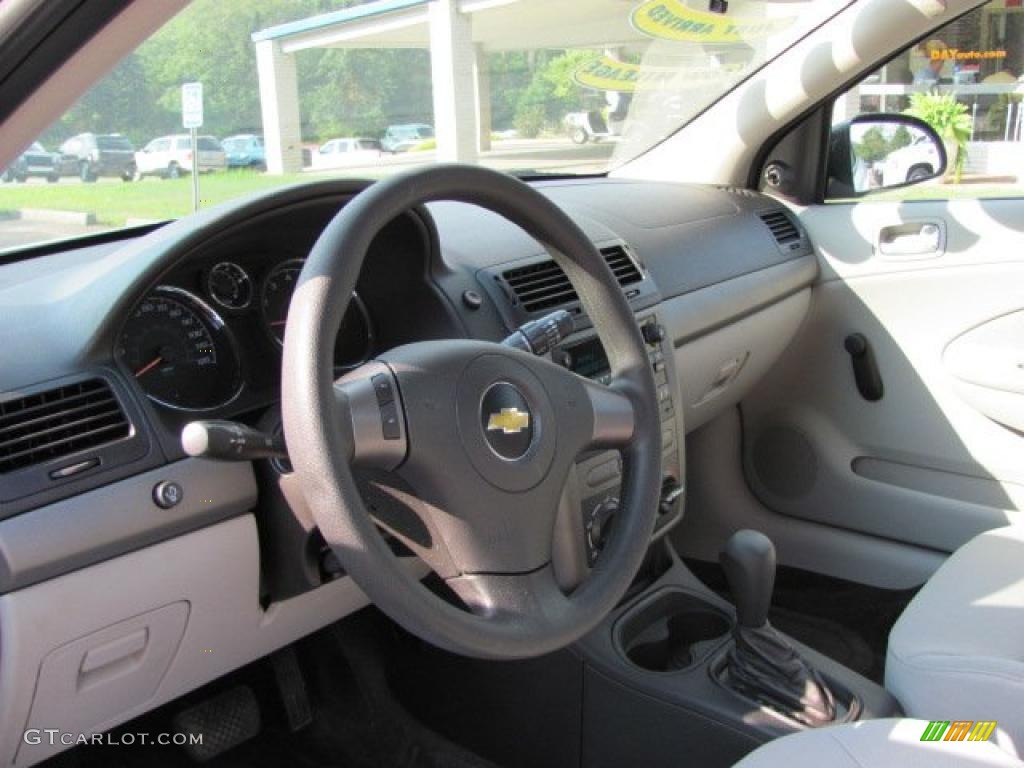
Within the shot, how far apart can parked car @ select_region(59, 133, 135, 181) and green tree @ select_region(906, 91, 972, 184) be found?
221 centimetres

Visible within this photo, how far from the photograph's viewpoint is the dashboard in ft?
4.82

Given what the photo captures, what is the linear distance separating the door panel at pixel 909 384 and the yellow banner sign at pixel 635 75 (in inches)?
20.7

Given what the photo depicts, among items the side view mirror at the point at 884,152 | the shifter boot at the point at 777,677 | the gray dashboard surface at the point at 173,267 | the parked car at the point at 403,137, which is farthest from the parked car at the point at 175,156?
the side view mirror at the point at 884,152

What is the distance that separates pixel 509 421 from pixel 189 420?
574mm

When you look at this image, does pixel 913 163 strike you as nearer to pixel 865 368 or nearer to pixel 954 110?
pixel 954 110

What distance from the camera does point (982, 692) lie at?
5.55 feet

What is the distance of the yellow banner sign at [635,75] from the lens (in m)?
3.03

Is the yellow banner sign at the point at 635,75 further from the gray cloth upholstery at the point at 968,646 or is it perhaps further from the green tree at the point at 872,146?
the gray cloth upholstery at the point at 968,646

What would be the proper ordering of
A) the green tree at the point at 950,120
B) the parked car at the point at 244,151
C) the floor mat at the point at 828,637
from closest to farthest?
1. the parked car at the point at 244,151
2. the floor mat at the point at 828,637
3. the green tree at the point at 950,120

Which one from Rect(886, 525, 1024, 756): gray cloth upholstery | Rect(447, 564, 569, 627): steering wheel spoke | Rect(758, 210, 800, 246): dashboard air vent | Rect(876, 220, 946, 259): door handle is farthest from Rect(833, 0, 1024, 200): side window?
Rect(447, 564, 569, 627): steering wheel spoke

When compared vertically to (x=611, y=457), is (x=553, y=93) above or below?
above

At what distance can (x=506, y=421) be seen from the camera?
136 cm

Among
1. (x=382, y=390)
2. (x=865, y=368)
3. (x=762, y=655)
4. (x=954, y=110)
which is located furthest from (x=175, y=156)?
(x=954, y=110)

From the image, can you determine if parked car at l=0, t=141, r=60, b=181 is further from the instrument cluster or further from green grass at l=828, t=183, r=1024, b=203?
green grass at l=828, t=183, r=1024, b=203
